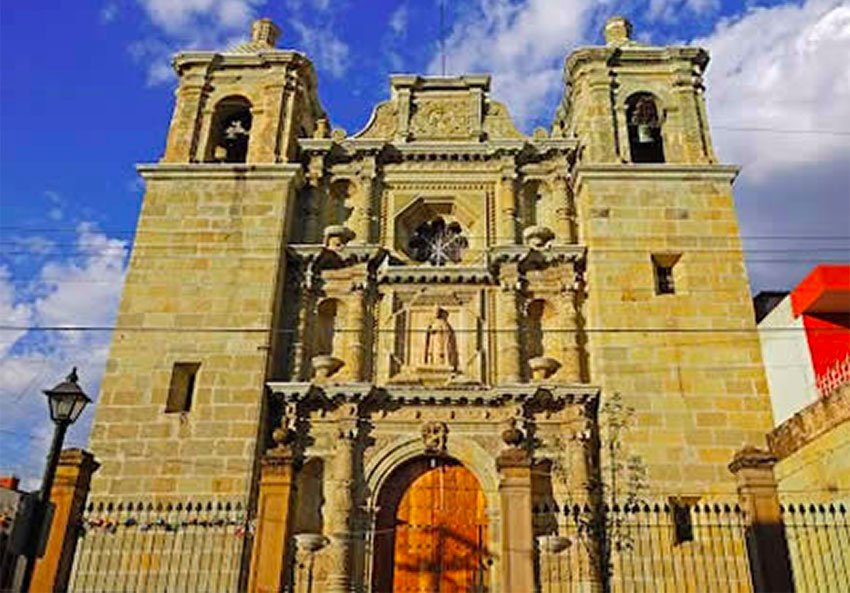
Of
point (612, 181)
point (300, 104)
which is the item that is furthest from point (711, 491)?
point (300, 104)

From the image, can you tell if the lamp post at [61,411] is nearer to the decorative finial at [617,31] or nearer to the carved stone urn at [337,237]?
the carved stone urn at [337,237]

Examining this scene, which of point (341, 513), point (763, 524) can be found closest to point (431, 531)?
point (341, 513)

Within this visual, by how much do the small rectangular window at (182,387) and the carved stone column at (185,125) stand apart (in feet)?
14.6

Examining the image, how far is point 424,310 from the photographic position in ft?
47.2

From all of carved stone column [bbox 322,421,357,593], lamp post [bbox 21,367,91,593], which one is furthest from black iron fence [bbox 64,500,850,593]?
lamp post [bbox 21,367,91,593]

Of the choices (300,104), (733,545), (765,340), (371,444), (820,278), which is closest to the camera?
(733,545)

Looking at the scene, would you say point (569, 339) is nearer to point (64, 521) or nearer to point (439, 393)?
point (439, 393)

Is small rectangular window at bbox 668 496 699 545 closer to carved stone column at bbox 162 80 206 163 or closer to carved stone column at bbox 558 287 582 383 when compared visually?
carved stone column at bbox 558 287 582 383

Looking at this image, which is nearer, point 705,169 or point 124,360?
point 124,360

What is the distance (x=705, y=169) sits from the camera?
1491 centimetres

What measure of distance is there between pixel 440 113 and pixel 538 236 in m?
3.78

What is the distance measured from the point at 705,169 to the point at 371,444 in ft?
26.4

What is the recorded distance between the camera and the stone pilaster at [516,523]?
8812mm

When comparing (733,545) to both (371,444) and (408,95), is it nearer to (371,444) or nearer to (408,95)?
(371,444)
